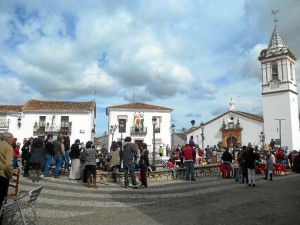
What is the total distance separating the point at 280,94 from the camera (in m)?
38.7

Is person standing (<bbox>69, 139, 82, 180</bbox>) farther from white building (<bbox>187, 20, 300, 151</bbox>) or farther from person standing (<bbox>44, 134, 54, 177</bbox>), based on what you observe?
white building (<bbox>187, 20, 300, 151</bbox>)

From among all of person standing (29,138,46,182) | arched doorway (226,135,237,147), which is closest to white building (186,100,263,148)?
arched doorway (226,135,237,147)

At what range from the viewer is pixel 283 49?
39031 millimetres

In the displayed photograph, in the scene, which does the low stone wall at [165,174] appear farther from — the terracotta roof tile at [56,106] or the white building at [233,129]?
the terracotta roof tile at [56,106]

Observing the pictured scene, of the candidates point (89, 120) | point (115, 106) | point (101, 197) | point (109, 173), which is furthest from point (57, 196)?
point (115, 106)

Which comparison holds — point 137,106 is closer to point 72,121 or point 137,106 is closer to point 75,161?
point 72,121

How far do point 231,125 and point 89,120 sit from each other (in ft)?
66.8

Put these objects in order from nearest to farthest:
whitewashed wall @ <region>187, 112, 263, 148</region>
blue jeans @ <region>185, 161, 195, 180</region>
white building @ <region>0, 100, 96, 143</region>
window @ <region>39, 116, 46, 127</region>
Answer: blue jeans @ <region>185, 161, 195, 180</region>
white building @ <region>0, 100, 96, 143</region>
window @ <region>39, 116, 46, 127</region>
whitewashed wall @ <region>187, 112, 263, 148</region>

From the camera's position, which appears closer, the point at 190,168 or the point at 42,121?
the point at 190,168

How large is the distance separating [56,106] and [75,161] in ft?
93.0

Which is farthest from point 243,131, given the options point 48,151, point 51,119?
point 48,151

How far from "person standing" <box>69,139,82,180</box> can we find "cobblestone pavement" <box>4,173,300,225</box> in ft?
4.57

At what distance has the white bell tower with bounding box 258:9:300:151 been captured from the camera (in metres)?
37.5

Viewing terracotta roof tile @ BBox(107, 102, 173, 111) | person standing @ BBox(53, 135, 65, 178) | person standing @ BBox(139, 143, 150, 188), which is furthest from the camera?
terracotta roof tile @ BBox(107, 102, 173, 111)
